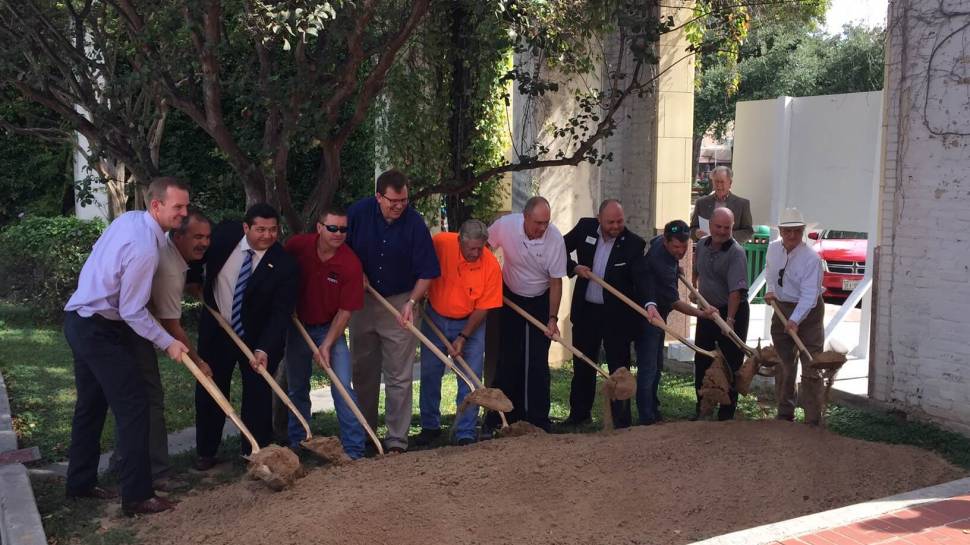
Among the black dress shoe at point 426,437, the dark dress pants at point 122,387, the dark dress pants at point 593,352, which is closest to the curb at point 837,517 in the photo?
the dark dress pants at point 593,352

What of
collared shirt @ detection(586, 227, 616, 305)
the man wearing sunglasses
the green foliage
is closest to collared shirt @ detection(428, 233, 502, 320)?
the man wearing sunglasses

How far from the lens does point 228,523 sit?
4.82 m

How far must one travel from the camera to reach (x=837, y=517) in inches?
189

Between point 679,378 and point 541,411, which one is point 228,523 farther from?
point 679,378

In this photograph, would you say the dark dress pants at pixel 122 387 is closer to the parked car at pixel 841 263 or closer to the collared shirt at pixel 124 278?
the collared shirt at pixel 124 278

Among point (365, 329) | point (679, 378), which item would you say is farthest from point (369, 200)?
point (679, 378)

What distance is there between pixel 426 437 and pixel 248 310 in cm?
166

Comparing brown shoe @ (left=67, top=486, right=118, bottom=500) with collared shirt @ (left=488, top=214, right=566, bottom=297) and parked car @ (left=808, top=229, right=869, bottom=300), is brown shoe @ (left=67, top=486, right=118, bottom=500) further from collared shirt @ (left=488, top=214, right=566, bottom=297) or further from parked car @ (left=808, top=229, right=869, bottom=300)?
parked car @ (left=808, top=229, right=869, bottom=300)

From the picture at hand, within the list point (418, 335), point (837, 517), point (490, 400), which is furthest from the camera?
point (418, 335)

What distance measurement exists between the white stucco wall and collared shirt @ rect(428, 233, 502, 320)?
325 cm

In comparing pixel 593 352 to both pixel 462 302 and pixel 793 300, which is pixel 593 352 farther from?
pixel 793 300

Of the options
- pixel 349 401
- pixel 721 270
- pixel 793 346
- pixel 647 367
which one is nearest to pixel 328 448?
pixel 349 401

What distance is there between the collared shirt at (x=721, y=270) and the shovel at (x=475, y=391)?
196 centimetres

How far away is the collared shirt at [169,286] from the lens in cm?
544
